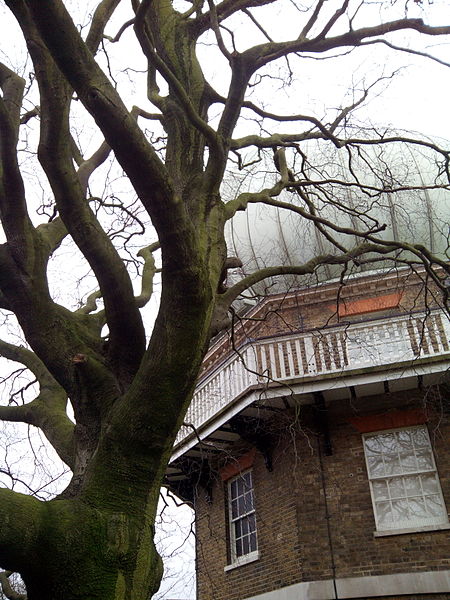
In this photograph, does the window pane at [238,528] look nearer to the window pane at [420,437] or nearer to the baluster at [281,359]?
the baluster at [281,359]

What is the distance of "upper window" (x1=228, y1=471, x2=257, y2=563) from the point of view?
13.3 m

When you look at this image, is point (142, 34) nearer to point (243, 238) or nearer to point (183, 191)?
point (183, 191)

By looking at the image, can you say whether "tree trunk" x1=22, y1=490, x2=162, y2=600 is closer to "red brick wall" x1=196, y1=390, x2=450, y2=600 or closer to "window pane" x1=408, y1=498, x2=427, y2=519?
"red brick wall" x1=196, y1=390, x2=450, y2=600

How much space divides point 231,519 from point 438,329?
6.38 meters

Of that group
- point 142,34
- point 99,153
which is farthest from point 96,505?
point 99,153

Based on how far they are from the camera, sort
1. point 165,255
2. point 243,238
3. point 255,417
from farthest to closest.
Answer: point 243,238
point 255,417
point 165,255

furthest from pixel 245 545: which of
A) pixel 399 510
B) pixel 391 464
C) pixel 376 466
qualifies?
pixel 391 464

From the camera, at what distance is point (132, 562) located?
3840 millimetres

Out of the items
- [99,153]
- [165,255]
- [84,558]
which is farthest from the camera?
[99,153]

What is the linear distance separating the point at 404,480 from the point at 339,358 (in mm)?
2583

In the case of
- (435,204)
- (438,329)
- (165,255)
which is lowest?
(165,255)

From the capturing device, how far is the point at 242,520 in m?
13.8

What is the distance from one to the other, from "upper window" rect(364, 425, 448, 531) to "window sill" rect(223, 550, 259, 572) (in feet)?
8.99

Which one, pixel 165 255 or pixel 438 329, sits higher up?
pixel 438 329
